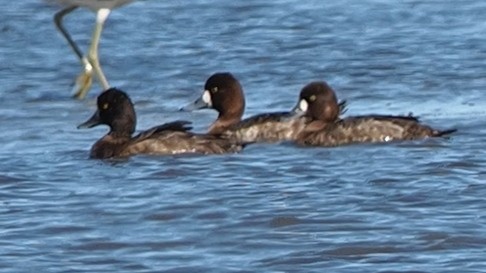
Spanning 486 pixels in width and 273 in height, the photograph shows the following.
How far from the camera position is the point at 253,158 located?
1062 cm

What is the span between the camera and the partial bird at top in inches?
528

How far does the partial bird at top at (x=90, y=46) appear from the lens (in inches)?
528

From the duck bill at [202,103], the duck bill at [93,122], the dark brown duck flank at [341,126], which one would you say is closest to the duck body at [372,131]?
the dark brown duck flank at [341,126]

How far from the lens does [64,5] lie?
14352 mm

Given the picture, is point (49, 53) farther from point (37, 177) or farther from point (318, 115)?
point (37, 177)

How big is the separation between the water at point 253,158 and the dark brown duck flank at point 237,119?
6.6 inches

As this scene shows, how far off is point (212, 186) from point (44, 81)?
4199mm

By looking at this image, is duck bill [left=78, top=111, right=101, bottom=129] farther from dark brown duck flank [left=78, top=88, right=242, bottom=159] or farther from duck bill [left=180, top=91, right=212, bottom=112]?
duck bill [left=180, top=91, right=212, bottom=112]

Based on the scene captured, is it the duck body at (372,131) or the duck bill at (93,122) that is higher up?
the duck bill at (93,122)

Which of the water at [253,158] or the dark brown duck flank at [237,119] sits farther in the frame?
the dark brown duck flank at [237,119]

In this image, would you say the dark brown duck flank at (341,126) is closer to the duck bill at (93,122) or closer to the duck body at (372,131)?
the duck body at (372,131)

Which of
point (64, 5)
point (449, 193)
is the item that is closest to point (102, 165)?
point (449, 193)

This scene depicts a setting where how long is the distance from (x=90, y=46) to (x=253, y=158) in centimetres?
371

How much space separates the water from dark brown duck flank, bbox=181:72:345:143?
17 centimetres
